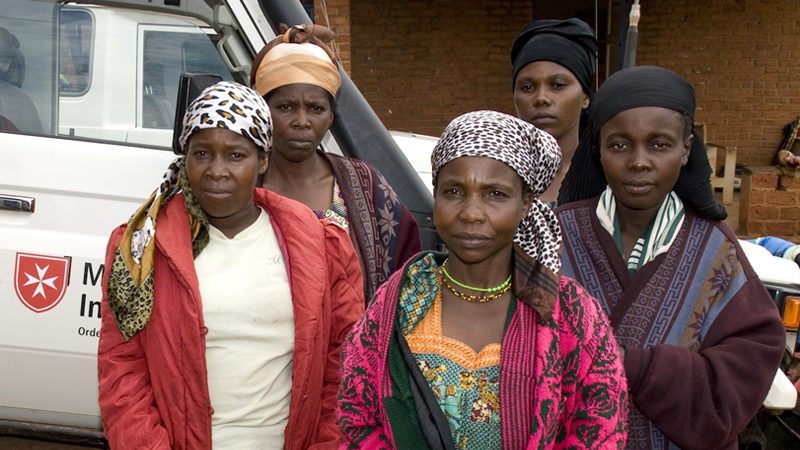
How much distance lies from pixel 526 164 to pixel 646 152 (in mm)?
421

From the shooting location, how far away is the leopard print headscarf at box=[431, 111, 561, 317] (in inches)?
69.6

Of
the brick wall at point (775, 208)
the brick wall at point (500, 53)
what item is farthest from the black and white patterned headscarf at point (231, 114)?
the brick wall at point (500, 53)

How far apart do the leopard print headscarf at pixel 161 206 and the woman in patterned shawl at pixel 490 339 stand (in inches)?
20.7

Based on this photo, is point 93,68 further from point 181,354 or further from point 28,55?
point 181,354

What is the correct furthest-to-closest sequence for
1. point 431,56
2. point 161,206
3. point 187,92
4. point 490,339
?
1. point 431,56
2. point 187,92
3. point 161,206
4. point 490,339

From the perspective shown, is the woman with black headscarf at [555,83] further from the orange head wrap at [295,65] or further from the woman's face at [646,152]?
the woman's face at [646,152]

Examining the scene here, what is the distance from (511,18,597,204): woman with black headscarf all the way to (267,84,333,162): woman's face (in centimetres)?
86

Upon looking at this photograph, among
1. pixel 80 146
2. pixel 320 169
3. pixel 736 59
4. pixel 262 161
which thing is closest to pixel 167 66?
pixel 80 146

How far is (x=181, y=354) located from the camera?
2031mm

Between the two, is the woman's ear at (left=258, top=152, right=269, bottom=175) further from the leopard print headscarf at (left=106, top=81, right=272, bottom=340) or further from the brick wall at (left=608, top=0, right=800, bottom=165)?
the brick wall at (left=608, top=0, right=800, bottom=165)

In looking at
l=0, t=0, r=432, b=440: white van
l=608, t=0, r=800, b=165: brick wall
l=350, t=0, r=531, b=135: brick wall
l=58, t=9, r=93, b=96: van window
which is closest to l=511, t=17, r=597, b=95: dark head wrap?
l=0, t=0, r=432, b=440: white van

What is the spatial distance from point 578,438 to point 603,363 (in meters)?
0.16

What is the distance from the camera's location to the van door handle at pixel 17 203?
3.11 metres

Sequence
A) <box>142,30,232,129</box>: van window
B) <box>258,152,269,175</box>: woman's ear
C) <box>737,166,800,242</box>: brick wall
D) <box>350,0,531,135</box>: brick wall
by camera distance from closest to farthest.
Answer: <box>258,152,269,175</box>: woman's ear
<box>142,30,232,129</box>: van window
<box>737,166,800,242</box>: brick wall
<box>350,0,531,135</box>: brick wall
